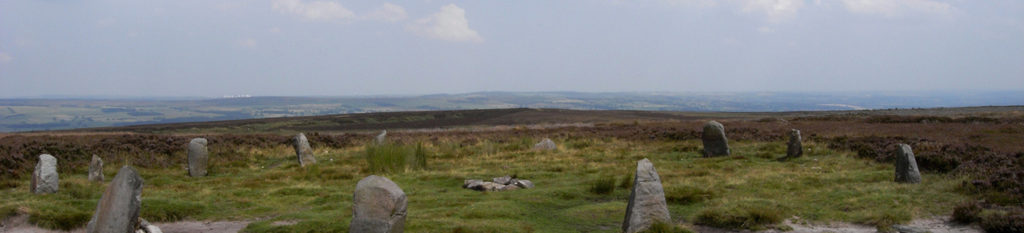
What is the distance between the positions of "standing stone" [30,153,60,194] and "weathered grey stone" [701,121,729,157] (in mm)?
19402

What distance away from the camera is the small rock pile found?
50.8 feet

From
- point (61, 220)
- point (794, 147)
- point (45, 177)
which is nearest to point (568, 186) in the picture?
point (794, 147)

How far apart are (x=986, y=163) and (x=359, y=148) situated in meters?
23.3

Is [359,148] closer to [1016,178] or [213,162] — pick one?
[213,162]

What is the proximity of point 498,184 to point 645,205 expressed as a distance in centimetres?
658

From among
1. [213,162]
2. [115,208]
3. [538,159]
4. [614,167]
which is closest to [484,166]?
[538,159]

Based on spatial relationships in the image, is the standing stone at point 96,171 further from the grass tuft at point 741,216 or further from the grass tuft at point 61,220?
the grass tuft at point 741,216

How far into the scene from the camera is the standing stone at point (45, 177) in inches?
580

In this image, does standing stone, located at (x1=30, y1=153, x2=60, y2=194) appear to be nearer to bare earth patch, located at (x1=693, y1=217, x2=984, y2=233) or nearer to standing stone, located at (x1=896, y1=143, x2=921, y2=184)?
bare earth patch, located at (x1=693, y1=217, x2=984, y2=233)

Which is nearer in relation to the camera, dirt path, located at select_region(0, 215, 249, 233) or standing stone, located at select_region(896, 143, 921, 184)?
dirt path, located at select_region(0, 215, 249, 233)

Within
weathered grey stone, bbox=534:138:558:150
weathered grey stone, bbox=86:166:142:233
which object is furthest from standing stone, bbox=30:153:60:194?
weathered grey stone, bbox=534:138:558:150

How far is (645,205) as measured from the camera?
9.66m

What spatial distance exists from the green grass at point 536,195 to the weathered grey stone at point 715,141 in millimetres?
562

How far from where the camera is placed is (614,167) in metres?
19.8
